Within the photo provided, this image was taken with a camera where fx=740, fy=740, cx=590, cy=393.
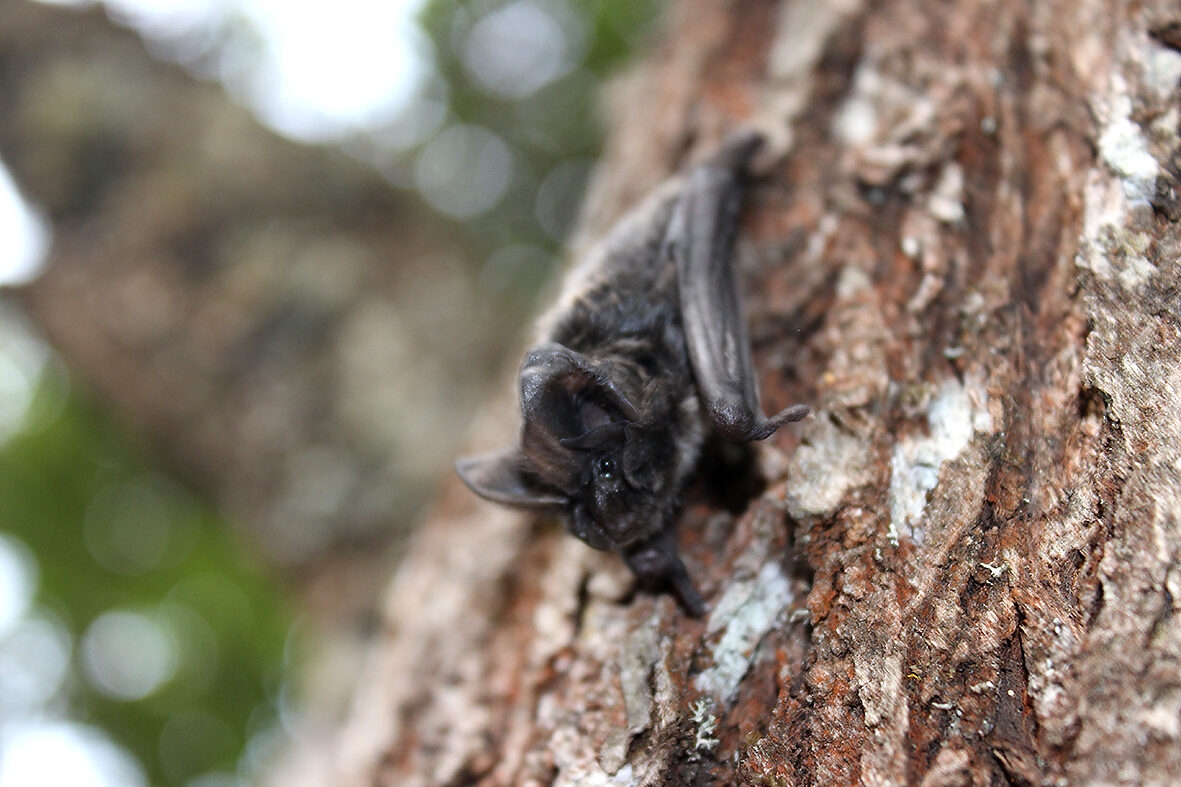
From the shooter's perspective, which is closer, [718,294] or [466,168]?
[718,294]

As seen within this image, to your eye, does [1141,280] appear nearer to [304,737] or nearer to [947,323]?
[947,323]

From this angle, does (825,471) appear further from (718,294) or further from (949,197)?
(949,197)

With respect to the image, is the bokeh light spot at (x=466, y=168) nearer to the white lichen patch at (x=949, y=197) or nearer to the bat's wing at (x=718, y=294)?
the bat's wing at (x=718, y=294)

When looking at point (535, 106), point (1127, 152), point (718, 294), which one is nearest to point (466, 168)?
point (535, 106)

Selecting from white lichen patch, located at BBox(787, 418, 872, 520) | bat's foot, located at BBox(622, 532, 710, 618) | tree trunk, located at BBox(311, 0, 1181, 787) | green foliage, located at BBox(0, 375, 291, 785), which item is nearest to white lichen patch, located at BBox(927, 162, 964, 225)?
tree trunk, located at BBox(311, 0, 1181, 787)

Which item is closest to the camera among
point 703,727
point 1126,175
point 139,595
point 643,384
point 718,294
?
point 703,727

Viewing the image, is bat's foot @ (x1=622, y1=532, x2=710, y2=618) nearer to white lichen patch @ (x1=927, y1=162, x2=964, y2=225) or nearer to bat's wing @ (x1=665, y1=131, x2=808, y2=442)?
bat's wing @ (x1=665, y1=131, x2=808, y2=442)

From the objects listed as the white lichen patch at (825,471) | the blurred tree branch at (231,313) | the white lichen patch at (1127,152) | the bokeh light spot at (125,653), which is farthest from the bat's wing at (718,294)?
the bokeh light spot at (125,653)

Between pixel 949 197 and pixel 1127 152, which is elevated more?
pixel 1127 152
